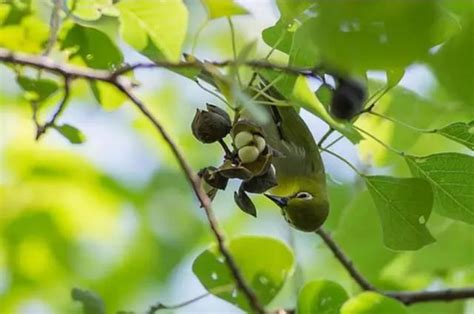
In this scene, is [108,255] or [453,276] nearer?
[453,276]

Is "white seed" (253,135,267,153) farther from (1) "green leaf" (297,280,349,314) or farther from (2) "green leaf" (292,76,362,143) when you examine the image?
(1) "green leaf" (297,280,349,314)

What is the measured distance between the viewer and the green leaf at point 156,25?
95 centimetres

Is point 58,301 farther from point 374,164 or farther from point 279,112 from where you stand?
point 279,112

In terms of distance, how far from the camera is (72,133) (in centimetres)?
126

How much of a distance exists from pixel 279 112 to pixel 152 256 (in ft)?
7.10

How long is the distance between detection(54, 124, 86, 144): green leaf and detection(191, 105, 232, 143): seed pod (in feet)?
1.26

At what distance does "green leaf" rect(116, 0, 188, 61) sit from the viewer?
37.5 inches

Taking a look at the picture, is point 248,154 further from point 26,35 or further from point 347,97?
point 26,35

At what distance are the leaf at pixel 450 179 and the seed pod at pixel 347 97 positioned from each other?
1.29 feet

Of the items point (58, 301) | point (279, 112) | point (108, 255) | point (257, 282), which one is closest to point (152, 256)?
point (108, 255)

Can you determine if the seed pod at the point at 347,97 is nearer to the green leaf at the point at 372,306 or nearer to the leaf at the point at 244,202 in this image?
the leaf at the point at 244,202

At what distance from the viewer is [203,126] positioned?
90 cm

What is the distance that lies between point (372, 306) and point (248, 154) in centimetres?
25

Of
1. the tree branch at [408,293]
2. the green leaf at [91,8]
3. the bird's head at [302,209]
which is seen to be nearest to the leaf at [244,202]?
the bird's head at [302,209]
